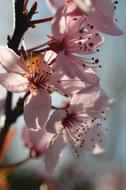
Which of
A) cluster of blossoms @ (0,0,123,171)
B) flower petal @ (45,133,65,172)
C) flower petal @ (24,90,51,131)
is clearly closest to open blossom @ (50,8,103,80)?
cluster of blossoms @ (0,0,123,171)

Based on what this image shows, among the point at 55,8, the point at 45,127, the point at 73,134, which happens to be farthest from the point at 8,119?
the point at 55,8

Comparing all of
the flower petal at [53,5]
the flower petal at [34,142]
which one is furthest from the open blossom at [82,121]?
the flower petal at [53,5]

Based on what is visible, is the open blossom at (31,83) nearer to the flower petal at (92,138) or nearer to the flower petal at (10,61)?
the flower petal at (10,61)

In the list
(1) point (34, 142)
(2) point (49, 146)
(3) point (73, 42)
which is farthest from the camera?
(1) point (34, 142)

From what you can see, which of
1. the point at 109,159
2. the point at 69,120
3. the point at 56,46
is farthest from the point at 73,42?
the point at 109,159

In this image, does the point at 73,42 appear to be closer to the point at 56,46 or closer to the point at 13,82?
the point at 56,46

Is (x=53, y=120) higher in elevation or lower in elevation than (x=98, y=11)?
lower

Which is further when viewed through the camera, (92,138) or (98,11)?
(92,138)

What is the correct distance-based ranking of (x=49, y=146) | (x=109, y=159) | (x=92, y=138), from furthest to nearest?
(x=109, y=159)
(x=92, y=138)
(x=49, y=146)
